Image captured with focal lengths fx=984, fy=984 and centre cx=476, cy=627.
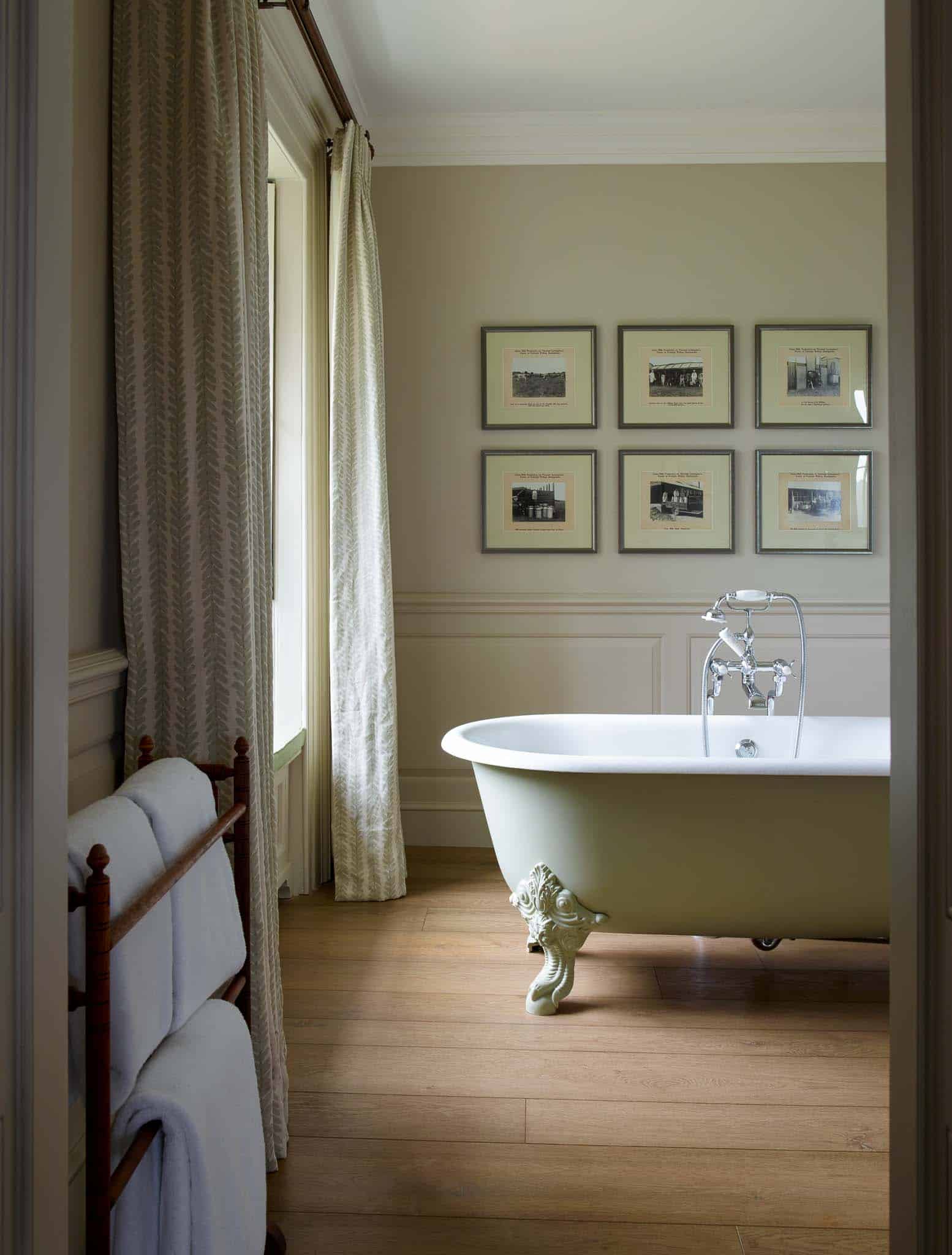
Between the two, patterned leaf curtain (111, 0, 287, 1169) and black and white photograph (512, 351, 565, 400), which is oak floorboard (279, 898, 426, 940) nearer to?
patterned leaf curtain (111, 0, 287, 1169)

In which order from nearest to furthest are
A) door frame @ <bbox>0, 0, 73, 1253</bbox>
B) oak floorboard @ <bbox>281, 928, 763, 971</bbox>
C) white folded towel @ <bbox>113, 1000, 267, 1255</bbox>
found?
door frame @ <bbox>0, 0, 73, 1253</bbox> → white folded towel @ <bbox>113, 1000, 267, 1255</bbox> → oak floorboard @ <bbox>281, 928, 763, 971</bbox>

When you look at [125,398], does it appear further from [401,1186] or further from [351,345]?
[351,345]

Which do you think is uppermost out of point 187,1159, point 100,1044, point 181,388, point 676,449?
point 676,449

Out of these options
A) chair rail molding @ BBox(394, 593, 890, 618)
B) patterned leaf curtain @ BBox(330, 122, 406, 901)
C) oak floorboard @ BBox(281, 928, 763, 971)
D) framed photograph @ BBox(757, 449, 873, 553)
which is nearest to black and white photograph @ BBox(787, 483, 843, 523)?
framed photograph @ BBox(757, 449, 873, 553)

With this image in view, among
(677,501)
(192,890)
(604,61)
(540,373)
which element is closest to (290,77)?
(604,61)

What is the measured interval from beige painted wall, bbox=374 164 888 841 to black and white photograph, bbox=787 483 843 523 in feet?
0.54

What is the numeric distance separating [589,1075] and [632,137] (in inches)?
133

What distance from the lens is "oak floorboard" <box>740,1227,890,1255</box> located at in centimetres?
156

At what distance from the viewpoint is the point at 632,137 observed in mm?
3857

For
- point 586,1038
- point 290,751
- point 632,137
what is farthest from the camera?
point 632,137

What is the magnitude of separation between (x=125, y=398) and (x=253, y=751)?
0.65m

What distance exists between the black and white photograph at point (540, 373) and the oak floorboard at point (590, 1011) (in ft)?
7.62

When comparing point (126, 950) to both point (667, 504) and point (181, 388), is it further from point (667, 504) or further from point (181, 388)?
point (667, 504)

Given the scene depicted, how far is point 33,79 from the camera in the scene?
776 mm
